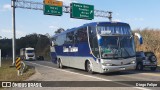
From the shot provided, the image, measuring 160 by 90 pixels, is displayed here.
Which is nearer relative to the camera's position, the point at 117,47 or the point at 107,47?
the point at 107,47

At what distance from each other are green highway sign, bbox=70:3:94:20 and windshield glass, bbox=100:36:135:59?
2182cm

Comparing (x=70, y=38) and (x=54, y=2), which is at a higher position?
(x=54, y=2)

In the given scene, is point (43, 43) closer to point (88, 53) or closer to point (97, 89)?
point (88, 53)

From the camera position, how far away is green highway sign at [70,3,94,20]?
137 ft

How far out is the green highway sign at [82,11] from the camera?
41.6 m

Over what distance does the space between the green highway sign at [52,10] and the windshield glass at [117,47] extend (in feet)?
69.6

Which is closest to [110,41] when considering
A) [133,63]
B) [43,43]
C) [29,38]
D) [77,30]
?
[133,63]

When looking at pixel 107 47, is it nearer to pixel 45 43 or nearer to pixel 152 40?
pixel 152 40

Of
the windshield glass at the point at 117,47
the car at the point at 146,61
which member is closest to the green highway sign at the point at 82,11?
the car at the point at 146,61

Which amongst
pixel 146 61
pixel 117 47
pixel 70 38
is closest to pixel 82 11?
pixel 70 38

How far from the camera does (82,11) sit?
4206 centimetres

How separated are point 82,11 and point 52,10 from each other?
4.04 metres

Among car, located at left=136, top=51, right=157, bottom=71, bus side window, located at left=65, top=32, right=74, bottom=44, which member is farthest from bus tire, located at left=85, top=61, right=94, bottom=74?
car, located at left=136, top=51, right=157, bottom=71

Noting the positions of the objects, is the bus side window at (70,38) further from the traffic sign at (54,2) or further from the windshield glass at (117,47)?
the traffic sign at (54,2)
